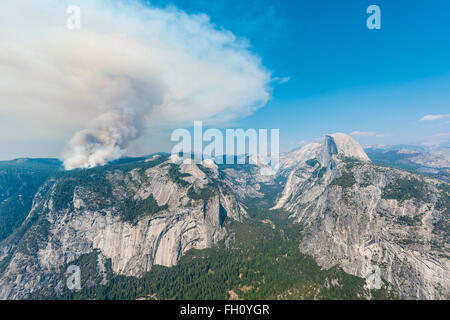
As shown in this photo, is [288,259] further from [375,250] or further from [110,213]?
[110,213]

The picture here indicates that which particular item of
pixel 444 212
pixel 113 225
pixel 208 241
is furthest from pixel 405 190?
pixel 113 225

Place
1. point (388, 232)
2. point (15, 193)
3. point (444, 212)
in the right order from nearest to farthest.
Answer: point (444, 212) → point (388, 232) → point (15, 193)

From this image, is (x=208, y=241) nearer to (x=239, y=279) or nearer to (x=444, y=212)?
(x=239, y=279)

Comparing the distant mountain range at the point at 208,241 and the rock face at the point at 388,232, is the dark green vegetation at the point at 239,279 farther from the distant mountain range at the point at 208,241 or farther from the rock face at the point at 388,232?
the rock face at the point at 388,232
